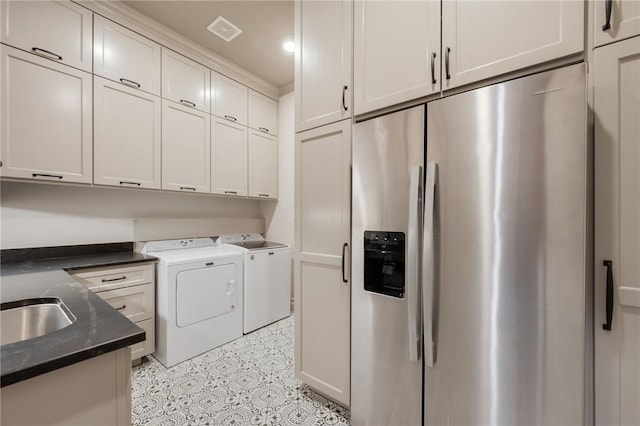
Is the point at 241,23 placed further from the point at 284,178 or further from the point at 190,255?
the point at 190,255

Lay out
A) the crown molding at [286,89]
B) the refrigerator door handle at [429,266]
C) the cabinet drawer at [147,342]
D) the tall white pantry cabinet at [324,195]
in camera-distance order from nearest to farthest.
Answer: the refrigerator door handle at [429,266] < the tall white pantry cabinet at [324,195] < the cabinet drawer at [147,342] < the crown molding at [286,89]

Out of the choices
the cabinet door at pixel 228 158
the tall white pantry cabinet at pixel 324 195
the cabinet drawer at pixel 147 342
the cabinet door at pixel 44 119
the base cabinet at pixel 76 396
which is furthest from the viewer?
the cabinet door at pixel 228 158

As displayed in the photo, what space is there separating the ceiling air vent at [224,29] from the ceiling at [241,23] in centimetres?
3

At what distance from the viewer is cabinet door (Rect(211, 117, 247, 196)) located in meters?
2.97

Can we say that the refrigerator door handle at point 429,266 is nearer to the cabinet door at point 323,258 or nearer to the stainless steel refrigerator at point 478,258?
the stainless steel refrigerator at point 478,258

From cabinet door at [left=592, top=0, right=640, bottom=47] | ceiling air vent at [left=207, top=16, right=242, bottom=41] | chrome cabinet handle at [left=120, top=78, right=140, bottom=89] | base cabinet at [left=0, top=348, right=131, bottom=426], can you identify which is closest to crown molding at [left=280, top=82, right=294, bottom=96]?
ceiling air vent at [left=207, top=16, right=242, bottom=41]

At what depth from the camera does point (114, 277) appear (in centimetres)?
209

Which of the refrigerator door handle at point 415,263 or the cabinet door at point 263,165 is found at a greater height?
the cabinet door at point 263,165

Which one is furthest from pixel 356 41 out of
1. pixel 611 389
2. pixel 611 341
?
pixel 611 389

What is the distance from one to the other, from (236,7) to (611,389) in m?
3.15

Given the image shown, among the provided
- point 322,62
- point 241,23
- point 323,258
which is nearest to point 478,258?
Result: point 323,258

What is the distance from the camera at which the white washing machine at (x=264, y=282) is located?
286 cm

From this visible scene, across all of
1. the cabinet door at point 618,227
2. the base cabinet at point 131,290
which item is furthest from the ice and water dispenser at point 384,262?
the base cabinet at point 131,290

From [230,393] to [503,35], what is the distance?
258 cm
